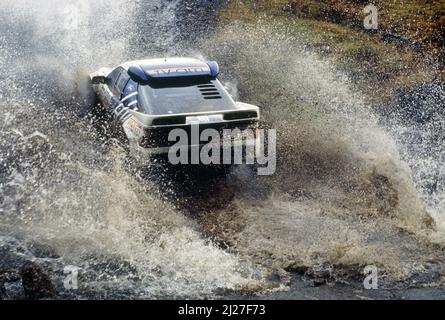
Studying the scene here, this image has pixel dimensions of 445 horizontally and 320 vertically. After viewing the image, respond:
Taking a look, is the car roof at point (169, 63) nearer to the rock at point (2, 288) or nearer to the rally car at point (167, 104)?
the rally car at point (167, 104)

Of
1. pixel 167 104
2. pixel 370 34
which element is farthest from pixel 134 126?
pixel 370 34

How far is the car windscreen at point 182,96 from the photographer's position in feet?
25.3

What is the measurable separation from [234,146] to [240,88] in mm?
5640

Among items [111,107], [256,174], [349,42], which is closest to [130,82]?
[111,107]

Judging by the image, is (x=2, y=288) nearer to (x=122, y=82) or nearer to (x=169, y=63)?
(x=122, y=82)

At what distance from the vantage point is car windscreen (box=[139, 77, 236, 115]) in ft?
25.3

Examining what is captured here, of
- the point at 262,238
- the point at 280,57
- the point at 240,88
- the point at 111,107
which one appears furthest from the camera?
the point at 280,57

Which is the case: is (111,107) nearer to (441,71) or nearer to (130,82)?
(130,82)

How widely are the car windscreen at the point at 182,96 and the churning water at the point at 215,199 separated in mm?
974

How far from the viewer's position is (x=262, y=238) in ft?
24.2

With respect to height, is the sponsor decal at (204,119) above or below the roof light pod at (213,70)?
below

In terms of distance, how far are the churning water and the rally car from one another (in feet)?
2.14

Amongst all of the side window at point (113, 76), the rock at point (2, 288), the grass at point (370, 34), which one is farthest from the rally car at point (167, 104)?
the grass at point (370, 34)
